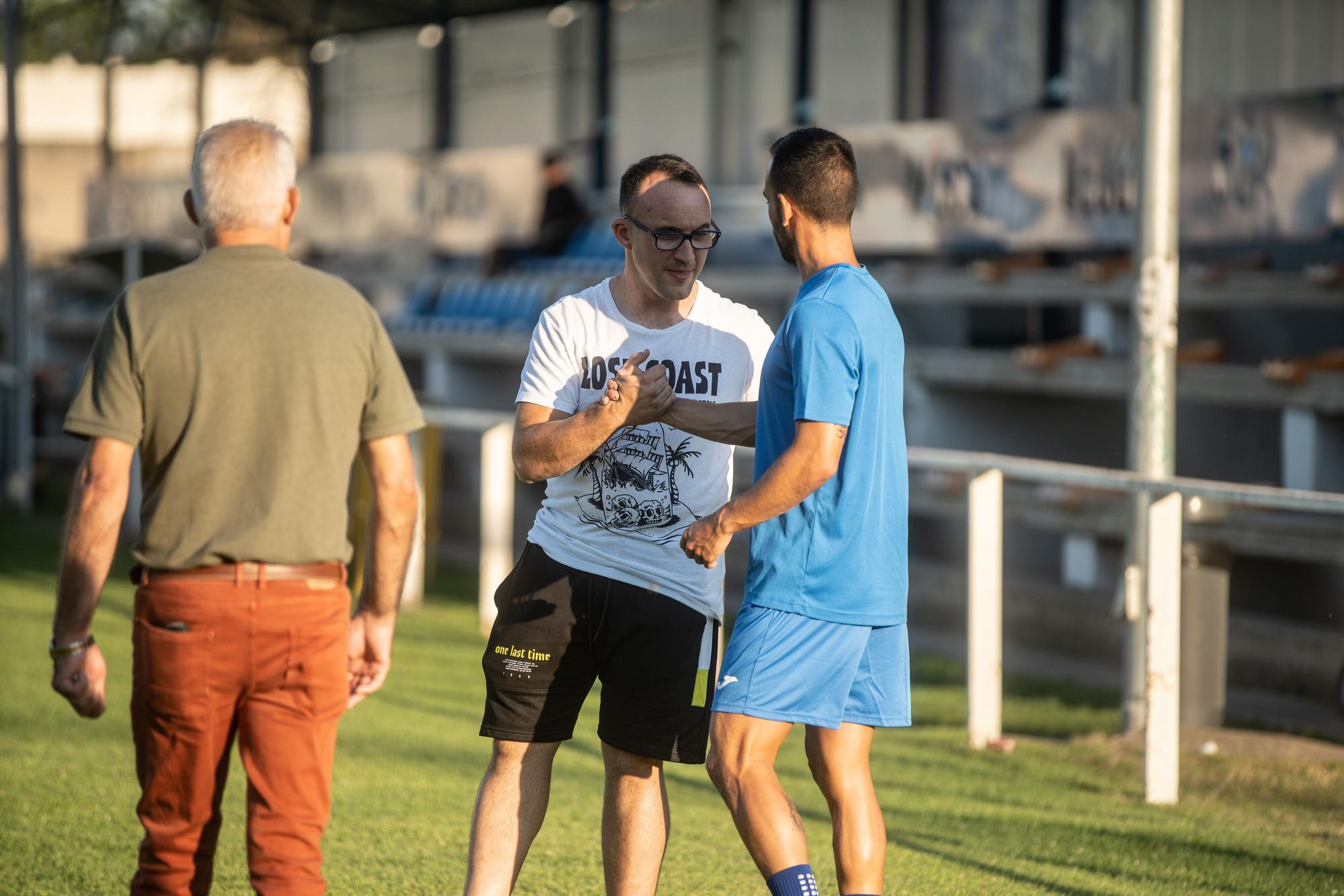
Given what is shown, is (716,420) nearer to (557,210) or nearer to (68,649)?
(68,649)

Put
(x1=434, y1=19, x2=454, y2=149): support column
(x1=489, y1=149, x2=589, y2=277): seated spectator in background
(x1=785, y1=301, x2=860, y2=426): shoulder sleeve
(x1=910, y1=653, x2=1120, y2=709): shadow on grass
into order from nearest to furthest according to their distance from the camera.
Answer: (x1=785, y1=301, x2=860, y2=426): shoulder sleeve → (x1=910, y1=653, x2=1120, y2=709): shadow on grass → (x1=489, y1=149, x2=589, y2=277): seated spectator in background → (x1=434, y1=19, x2=454, y2=149): support column

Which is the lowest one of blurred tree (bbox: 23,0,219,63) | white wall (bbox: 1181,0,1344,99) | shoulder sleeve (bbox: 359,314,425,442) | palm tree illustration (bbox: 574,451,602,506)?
palm tree illustration (bbox: 574,451,602,506)

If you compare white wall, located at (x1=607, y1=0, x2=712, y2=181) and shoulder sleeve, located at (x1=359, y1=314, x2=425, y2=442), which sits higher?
white wall, located at (x1=607, y1=0, x2=712, y2=181)

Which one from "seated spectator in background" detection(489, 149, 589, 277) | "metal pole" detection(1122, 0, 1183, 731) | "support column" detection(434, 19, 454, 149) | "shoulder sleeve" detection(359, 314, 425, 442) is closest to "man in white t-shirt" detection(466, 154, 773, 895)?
"shoulder sleeve" detection(359, 314, 425, 442)

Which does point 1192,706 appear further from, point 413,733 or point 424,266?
point 424,266

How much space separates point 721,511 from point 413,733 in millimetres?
3933

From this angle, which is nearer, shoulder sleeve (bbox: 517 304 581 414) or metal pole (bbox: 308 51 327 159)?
shoulder sleeve (bbox: 517 304 581 414)

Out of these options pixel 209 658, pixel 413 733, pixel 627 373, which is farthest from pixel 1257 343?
pixel 209 658

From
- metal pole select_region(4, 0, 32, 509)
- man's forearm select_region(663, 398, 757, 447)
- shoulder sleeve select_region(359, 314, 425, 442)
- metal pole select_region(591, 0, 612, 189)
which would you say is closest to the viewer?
shoulder sleeve select_region(359, 314, 425, 442)

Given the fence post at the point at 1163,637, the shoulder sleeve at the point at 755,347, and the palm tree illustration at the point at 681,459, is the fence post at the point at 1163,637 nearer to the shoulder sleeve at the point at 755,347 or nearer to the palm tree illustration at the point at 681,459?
the shoulder sleeve at the point at 755,347

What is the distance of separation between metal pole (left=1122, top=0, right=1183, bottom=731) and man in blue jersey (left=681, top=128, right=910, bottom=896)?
341cm

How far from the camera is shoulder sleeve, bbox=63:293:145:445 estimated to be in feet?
10.2

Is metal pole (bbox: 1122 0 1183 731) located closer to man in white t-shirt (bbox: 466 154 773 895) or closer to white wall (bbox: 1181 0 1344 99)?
man in white t-shirt (bbox: 466 154 773 895)

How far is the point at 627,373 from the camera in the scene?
3.67 m
